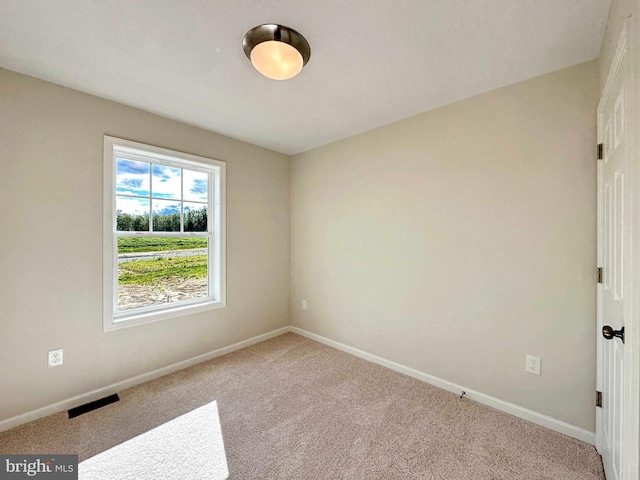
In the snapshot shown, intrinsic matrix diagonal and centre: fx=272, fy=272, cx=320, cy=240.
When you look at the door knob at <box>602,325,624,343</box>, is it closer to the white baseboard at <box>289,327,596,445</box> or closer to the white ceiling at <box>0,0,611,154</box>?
the white baseboard at <box>289,327,596,445</box>

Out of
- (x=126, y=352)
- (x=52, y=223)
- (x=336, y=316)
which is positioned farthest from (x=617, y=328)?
(x=52, y=223)

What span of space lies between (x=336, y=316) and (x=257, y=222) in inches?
59.1

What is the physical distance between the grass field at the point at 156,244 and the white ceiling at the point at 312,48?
1193mm

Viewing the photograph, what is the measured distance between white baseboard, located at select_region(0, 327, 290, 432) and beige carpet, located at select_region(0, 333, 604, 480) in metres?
0.06

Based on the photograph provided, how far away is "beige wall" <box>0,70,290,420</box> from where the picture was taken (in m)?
1.88

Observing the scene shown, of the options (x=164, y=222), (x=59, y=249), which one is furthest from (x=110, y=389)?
(x=164, y=222)

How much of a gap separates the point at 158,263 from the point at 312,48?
7.65 feet

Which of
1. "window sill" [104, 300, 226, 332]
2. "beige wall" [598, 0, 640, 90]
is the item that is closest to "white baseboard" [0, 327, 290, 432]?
"window sill" [104, 300, 226, 332]

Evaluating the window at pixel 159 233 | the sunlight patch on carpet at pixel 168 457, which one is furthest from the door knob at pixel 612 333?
the window at pixel 159 233

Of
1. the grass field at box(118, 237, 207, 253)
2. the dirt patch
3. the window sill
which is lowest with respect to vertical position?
the window sill

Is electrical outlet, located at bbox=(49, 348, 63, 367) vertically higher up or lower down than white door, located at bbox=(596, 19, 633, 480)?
lower down

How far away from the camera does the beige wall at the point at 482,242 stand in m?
1.78

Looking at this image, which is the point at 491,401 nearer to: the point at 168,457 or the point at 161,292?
Answer: the point at 168,457

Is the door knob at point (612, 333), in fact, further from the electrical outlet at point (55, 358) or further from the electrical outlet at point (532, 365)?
the electrical outlet at point (55, 358)
